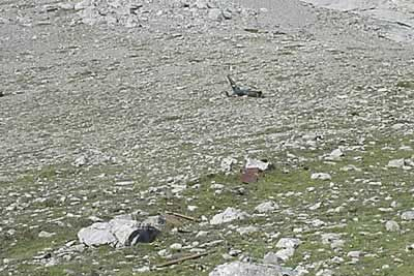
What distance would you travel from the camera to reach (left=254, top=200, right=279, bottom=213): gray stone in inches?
554

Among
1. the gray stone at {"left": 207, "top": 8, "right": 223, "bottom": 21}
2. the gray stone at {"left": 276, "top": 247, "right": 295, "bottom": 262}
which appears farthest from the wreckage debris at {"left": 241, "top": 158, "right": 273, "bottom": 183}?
the gray stone at {"left": 207, "top": 8, "right": 223, "bottom": 21}

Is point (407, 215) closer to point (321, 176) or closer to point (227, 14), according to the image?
point (321, 176)

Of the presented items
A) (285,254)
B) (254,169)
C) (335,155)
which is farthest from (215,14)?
(285,254)

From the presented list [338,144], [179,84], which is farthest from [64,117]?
[338,144]

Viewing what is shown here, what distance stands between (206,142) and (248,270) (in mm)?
10756

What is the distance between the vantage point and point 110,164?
19.1 metres

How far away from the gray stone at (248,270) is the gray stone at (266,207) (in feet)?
12.0

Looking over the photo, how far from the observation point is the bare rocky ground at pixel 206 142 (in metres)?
12.1

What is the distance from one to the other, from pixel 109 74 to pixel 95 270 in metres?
22.7

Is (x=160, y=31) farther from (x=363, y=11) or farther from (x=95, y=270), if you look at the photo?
(x=95, y=270)

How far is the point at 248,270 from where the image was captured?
997 centimetres

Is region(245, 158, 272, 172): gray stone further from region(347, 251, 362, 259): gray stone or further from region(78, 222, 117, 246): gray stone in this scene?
region(347, 251, 362, 259): gray stone

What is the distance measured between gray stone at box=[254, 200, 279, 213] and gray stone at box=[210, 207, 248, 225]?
38 cm

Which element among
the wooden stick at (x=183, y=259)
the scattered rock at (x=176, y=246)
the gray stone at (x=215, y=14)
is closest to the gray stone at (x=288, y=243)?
the wooden stick at (x=183, y=259)
